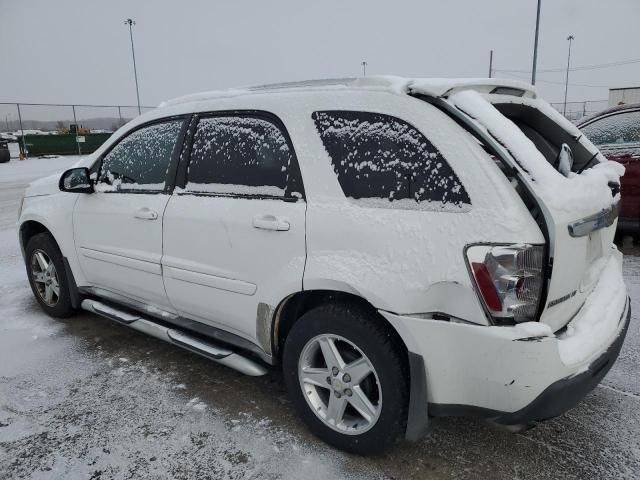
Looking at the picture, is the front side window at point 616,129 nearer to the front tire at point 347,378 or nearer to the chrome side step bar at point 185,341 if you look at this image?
the front tire at point 347,378

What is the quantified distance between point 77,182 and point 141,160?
57 centimetres

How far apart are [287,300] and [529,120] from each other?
5.65 feet

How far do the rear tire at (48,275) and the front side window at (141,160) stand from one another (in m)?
0.89

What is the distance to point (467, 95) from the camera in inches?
86.0

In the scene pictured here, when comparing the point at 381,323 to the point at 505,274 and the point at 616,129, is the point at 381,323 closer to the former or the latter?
the point at 505,274

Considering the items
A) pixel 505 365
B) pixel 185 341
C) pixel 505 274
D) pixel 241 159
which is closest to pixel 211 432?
pixel 185 341

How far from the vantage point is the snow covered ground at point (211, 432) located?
2375 millimetres

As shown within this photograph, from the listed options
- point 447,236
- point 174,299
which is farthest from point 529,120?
point 174,299

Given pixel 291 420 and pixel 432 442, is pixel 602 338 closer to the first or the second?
pixel 432 442

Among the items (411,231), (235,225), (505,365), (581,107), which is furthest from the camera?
(581,107)

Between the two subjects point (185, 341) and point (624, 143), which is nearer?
point (185, 341)

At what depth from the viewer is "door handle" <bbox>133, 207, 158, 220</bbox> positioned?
3137 mm

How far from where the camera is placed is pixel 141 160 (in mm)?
3457

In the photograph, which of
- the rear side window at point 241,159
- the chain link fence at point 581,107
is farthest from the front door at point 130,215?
the chain link fence at point 581,107
